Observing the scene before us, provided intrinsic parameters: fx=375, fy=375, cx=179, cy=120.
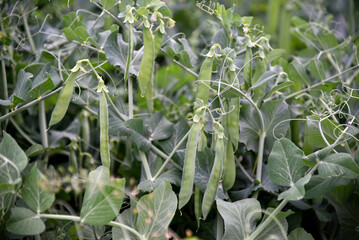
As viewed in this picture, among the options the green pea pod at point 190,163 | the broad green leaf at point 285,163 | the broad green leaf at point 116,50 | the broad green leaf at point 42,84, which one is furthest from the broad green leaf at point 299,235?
the broad green leaf at point 42,84

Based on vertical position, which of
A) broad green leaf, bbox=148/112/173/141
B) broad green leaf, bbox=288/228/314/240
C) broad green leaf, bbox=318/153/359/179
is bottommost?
broad green leaf, bbox=288/228/314/240

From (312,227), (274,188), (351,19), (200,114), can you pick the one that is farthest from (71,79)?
(351,19)

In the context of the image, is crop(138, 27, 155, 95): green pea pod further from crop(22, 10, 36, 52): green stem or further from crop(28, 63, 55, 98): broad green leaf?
crop(22, 10, 36, 52): green stem

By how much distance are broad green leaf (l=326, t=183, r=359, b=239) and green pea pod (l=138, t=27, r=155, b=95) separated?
536mm

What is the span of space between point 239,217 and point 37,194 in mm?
400

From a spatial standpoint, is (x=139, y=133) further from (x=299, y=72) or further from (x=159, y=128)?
(x=299, y=72)

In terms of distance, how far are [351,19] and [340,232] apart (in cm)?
100

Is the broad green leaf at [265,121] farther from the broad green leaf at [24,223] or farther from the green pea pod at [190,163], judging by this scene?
the broad green leaf at [24,223]

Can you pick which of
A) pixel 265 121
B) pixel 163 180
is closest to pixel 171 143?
pixel 163 180

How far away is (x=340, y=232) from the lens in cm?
93

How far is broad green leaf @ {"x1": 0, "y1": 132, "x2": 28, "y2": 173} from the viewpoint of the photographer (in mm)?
695

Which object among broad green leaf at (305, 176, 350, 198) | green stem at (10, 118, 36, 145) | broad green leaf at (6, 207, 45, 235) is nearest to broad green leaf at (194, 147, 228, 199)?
broad green leaf at (305, 176, 350, 198)

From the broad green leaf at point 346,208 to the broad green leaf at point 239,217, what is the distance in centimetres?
26

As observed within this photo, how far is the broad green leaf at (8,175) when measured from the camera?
681mm
